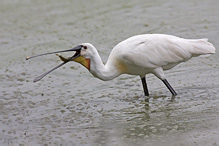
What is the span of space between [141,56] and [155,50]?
0.31 meters

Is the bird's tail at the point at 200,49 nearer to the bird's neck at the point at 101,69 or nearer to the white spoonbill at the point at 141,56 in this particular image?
the white spoonbill at the point at 141,56

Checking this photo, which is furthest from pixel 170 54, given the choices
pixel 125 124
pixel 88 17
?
pixel 88 17

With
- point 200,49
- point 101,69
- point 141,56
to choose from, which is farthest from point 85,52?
point 200,49

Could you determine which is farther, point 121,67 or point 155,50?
point 155,50

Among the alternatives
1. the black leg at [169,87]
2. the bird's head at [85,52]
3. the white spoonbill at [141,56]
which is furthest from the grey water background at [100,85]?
the bird's head at [85,52]

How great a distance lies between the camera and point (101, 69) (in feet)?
22.9

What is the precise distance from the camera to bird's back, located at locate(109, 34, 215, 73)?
7.12 m

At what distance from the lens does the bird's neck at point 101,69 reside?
691 cm

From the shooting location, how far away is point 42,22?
12.2 meters

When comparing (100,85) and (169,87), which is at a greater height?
(169,87)

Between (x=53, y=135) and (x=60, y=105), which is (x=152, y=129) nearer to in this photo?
(x=53, y=135)

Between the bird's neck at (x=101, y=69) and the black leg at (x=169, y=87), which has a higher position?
the bird's neck at (x=101, y=69)

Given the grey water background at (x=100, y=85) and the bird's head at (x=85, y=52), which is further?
the bird's head at (x=85, y=52)

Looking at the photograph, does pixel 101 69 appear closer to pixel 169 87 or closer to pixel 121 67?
pixel 121 67
